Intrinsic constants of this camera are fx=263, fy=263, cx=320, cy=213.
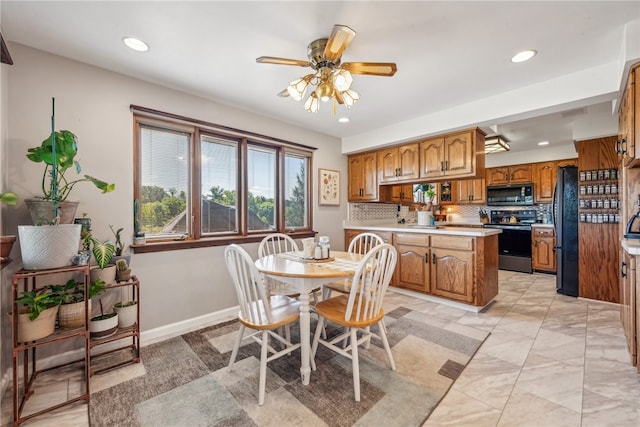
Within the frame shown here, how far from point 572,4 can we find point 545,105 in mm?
1110

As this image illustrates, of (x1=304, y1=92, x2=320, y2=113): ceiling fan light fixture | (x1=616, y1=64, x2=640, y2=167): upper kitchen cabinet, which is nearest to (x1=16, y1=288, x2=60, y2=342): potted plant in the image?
(x1=304, y1=92, x2=320, y2=113): ceiling fan light fixture

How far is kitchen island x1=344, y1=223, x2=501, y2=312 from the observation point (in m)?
3.02

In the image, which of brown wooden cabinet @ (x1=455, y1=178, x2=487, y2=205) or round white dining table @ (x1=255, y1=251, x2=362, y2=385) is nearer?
round white dining table @ (x1=255, y1=251, x2=362, y2=385)

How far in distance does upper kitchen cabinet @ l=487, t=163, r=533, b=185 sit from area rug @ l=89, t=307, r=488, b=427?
436cm

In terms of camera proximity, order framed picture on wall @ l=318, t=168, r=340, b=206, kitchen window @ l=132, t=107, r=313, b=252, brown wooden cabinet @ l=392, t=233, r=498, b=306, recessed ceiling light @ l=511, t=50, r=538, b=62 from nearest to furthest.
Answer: recessed ceiling light @ l=511, t=50, r=538, b=62 → kitchen window @ l=132, t=107, r=313, b=252 → brown wooden cabinet @ l=392, t=233, r=498, b=306 → framed picture on wall @ l=318, t=168, r=340, b=206

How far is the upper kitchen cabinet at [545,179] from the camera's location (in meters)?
4.96

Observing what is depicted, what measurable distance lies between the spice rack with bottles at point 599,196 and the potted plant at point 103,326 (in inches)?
204

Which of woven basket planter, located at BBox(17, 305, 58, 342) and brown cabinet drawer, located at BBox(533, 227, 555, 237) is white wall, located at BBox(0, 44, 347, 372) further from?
brown cabinet drawer, located at BBox(533, 227, 555, 237)

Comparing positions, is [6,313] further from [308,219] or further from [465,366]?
[465,366]

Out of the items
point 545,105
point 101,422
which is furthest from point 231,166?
point 545,105

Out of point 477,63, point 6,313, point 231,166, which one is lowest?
point 6,313

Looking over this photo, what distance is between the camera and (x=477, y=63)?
2.15m

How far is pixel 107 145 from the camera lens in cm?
220

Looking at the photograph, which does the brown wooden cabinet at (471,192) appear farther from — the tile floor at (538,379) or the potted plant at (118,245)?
the potted plant at (118,245)
